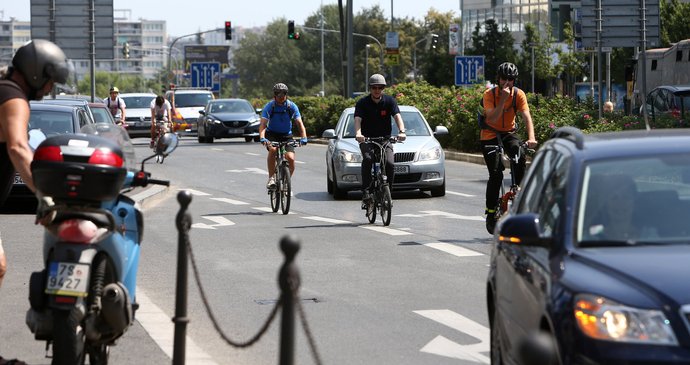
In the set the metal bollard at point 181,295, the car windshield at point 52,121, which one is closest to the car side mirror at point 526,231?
the metal bollard at point 181,295

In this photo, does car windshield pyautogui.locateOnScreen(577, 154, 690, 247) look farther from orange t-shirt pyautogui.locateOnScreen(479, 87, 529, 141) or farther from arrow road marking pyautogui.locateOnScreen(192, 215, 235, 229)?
arrow road marking pyautogui.locateOnScreen(192, 215, 235, 229)

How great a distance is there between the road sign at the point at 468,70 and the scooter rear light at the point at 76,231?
38.0 m

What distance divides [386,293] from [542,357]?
746 centimetres

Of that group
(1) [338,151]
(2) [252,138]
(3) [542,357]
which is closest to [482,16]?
(2) [252,138]

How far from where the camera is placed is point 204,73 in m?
83.0

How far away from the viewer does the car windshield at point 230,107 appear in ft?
159

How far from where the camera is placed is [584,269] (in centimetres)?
569

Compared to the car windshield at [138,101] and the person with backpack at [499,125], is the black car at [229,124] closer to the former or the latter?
the car windshield at [138,101]

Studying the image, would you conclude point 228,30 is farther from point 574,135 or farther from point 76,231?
point 76,231

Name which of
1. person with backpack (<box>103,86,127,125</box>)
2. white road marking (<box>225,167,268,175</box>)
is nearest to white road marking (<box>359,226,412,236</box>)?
white road marking (<box>225,167,268,175</box>)

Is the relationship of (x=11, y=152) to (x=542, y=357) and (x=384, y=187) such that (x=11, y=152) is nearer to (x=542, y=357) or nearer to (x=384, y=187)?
(x=542, y=357)

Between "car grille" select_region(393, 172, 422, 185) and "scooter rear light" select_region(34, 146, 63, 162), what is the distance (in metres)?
15.7

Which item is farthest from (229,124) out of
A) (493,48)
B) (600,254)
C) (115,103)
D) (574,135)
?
(600,254)

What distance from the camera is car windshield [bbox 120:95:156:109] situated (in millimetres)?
52406
